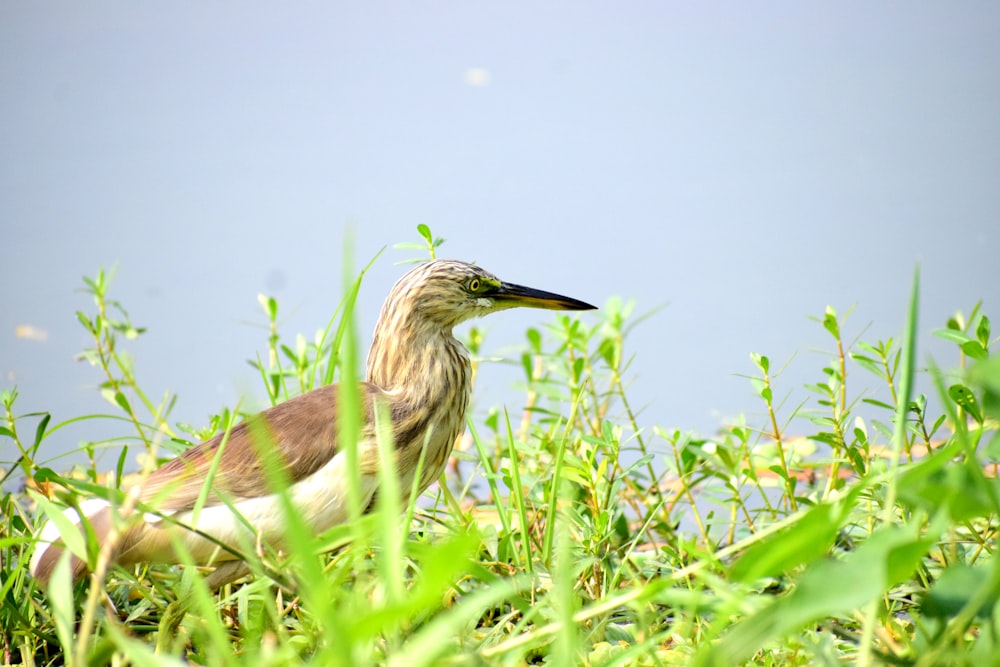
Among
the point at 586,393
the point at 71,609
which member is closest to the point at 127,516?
the point at 71,609

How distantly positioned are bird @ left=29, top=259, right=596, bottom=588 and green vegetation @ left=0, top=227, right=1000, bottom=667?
0.16 ft

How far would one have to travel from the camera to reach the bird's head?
1263 millimetres

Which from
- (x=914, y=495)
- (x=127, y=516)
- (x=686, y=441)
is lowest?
(x=686, y=441)

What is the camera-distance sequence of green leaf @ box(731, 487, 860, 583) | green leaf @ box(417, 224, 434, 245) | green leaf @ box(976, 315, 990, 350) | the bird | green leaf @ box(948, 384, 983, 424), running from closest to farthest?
green leaf @ box(731, 487, 860, 583)
green leaf @ box(948, 384, 983, 424)
green leaf @ box(976, 315, 990, 350)
the bird
green leaf @ box(417, 224, 434, 245)

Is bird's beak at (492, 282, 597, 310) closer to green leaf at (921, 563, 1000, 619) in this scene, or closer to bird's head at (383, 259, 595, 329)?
bird's head at (383, 259, 595, 329)

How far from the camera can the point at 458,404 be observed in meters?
1.21

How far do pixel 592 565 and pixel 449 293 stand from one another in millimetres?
478

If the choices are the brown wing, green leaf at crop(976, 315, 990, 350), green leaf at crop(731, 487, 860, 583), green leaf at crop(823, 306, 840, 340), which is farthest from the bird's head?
green leaf at crop(731, 487, 860, 583)

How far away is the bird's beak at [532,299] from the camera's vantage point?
135cm

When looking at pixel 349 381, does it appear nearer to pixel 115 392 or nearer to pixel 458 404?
pixel 458 404

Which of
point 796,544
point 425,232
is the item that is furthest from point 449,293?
point 796,544

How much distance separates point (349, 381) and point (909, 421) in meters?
0.74

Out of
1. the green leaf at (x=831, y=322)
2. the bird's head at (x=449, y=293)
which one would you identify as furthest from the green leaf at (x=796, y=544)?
the bird's head at (x=449, y=293)

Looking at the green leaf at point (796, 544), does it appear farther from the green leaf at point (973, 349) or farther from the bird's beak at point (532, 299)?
the bird's beak at point (532, 299)
